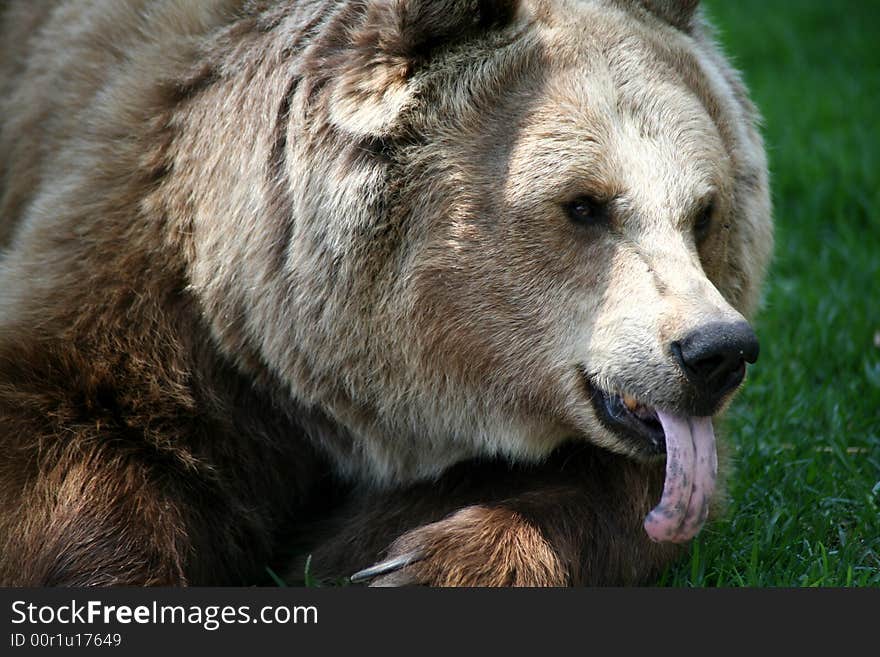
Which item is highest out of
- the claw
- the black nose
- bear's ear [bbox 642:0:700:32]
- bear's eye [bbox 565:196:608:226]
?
bear's ear [bbox 642:0:700:32]

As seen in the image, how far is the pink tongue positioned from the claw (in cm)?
64

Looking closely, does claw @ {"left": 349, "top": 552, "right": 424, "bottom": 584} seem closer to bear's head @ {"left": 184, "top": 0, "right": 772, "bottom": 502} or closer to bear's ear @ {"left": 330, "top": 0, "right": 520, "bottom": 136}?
bear's head @ {"left": 184, "top": 0, "right": 772, "bottom": 502}

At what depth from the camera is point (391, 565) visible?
11.0 ft

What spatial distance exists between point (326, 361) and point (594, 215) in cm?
90

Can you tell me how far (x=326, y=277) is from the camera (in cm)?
358

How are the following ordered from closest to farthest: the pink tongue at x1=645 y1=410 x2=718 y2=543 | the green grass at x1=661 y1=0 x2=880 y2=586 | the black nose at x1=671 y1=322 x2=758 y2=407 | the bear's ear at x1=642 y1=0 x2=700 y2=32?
the black nose at x1=671 y1=322 x2=758 y2=407, the pink tongue at x1=645 y1=410 x2=718 y2=543, the green grass at x1=661 y1=0 x2=880 y2=586, the bear's ear at x1=642 y1=0 x2=700 y2=32

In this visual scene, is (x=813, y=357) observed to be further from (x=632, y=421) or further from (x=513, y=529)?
(x=513, y=529)

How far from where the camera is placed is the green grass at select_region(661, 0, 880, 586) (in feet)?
12.5

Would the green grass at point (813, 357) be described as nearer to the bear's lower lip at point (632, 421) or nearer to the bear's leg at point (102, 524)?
the bear's lower lip at point (632, 421)

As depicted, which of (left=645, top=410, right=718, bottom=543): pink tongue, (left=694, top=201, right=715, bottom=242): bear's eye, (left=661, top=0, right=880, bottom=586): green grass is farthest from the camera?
(left=661, top=0, right=880, bottom=586): green grass

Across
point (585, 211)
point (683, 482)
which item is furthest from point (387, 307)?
point (683, 482)

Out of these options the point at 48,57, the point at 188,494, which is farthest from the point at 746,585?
the point at 48,57

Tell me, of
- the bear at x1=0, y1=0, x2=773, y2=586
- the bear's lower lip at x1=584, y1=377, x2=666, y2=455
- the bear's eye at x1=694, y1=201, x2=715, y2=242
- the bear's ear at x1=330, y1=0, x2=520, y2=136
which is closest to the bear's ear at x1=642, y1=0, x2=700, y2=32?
the bear at x1=0, y1=0, x2=773, y2=586

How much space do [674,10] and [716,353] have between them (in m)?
1.53
